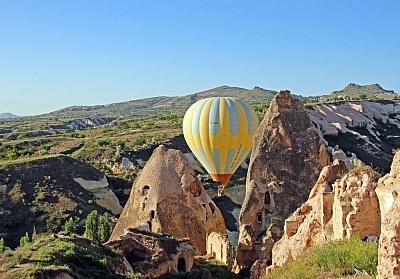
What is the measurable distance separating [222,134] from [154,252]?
34.9 feet

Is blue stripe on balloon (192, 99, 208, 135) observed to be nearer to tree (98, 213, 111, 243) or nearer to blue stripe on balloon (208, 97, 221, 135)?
blue stripe on balloon (208, 97, 221, 135)

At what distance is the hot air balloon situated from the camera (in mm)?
26078

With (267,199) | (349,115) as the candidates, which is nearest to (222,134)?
(267,199)

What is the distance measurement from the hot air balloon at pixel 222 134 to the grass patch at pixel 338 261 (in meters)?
16.1

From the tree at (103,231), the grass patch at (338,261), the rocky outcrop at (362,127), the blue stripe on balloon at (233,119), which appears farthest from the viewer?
the rocky outcrop at (362,127)

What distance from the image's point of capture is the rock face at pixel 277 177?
51.7 feet

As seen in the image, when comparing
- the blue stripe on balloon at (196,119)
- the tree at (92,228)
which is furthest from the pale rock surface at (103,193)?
the tree at (92,228)

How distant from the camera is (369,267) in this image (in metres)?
8.71

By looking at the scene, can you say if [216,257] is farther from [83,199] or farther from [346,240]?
[83,199]

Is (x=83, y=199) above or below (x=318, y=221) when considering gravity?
below

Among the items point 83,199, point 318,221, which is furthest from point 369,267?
point 83,199

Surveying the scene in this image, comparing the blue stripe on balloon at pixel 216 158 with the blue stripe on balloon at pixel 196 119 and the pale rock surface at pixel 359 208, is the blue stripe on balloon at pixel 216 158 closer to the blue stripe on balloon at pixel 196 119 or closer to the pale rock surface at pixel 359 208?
the blue stripe on balloon at pixel 196 119

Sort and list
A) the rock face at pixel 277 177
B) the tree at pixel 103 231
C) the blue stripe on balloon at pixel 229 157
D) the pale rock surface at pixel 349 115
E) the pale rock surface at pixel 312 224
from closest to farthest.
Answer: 1. the pale rock surface at pixel 312 224
2. the rock face at pixel 277 177
3. the tree at pixel 103 231
4. the blue stripe on balloon at pixel 229 157
5. the pale rock surface at pixel 349 115

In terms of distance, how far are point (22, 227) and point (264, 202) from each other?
1640cm
